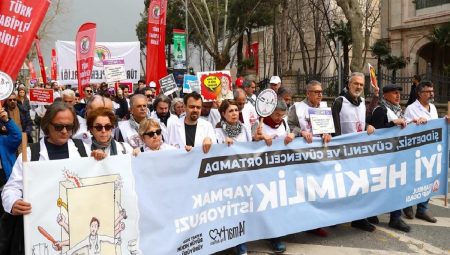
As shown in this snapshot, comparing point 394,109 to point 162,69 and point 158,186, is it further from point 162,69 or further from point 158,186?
point 162,69

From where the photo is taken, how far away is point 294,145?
464 centimetres

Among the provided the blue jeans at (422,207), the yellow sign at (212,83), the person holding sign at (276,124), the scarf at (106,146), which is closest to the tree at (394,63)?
the yellow sign at (212,83)

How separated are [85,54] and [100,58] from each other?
4.20 m

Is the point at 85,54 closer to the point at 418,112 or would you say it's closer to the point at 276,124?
the point at 276,124

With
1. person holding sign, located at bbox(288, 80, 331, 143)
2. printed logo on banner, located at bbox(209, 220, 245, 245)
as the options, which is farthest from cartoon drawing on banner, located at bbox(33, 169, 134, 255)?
person holding sign, located at bbox(288, 80, 331, 143)

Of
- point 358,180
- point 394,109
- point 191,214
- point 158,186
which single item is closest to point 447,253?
point 358,180

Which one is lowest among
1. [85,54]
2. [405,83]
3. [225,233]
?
[225,233]

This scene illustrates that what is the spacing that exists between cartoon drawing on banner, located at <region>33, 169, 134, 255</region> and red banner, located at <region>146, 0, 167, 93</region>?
7038 millimetres

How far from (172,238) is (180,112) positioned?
3350 mm

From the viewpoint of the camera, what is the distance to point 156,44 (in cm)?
1052

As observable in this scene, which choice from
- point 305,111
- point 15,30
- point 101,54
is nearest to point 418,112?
point 305,111

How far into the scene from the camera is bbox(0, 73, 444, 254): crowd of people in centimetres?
324

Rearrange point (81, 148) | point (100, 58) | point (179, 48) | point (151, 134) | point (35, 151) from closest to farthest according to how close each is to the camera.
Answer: point (35, 151) < point (81, 148) < point (151, 134) < point (100, 58) < point (179, 48)

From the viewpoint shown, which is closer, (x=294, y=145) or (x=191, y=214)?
(x=191, y=214)
